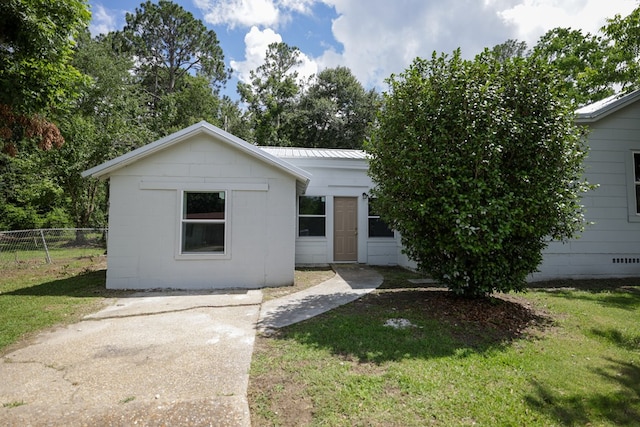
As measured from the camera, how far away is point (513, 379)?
125 inches

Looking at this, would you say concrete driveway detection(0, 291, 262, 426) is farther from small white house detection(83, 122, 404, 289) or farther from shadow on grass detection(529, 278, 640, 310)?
shadow on grass detection(529, 278, 640, 310)

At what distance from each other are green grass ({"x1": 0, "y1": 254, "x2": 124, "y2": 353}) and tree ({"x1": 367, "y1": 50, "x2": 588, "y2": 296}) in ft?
19.7

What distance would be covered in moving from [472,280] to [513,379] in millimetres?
2180

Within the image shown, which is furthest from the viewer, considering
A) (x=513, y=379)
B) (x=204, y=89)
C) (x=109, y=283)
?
(x=204, y=89)

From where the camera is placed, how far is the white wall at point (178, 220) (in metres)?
6.98

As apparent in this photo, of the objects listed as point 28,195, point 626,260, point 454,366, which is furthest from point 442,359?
point 28,195

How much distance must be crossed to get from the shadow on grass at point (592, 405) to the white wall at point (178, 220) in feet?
17.4

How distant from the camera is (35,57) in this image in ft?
21.5

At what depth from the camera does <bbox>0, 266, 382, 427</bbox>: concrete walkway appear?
2.57 meters

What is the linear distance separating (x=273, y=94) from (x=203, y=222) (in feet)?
81.3

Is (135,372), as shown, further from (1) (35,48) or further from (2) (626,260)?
(2) (626,260)

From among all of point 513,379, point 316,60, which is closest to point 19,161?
point 513,379

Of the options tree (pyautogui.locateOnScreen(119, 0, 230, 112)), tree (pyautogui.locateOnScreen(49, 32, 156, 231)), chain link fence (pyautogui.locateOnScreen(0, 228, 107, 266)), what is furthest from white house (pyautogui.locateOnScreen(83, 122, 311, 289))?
tree (pyautogui.locateOnScreen(119, 0, 230, 112))

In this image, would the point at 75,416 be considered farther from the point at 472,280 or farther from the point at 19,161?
the point at 19,161
